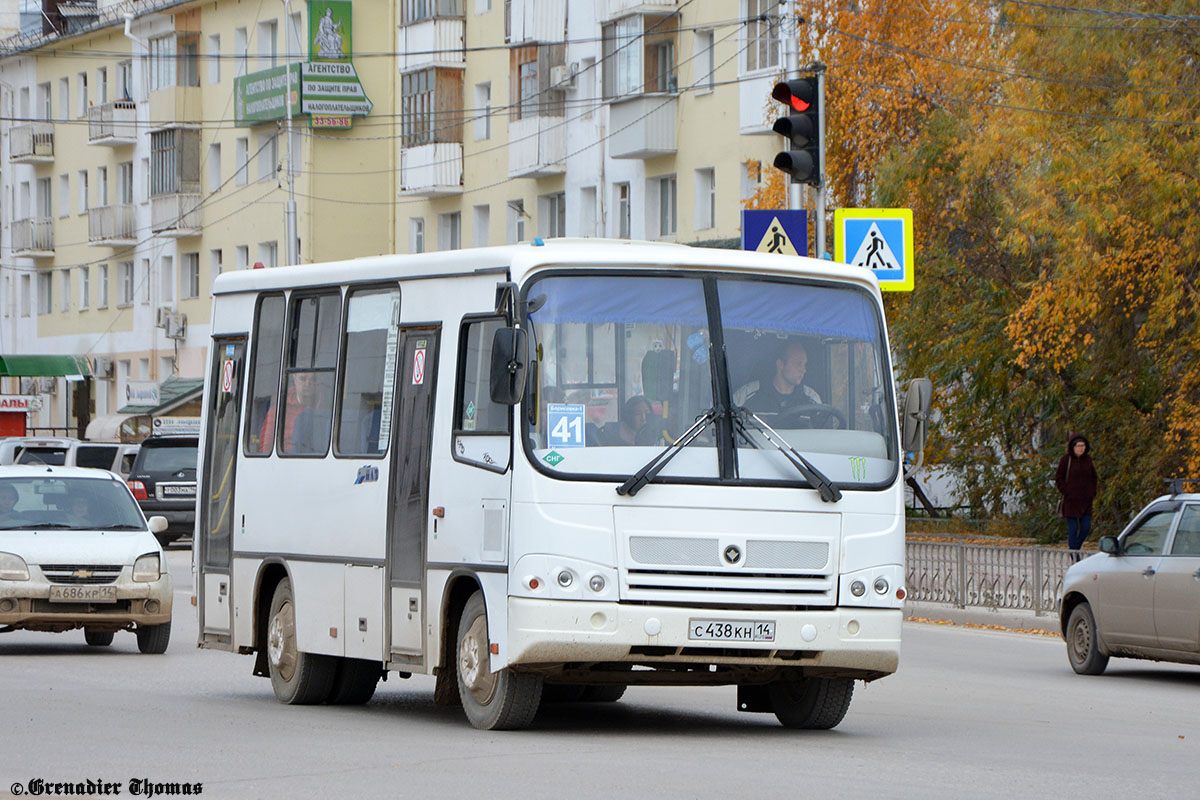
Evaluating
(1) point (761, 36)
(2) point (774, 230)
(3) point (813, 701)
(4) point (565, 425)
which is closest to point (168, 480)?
(1) point (761, 36)

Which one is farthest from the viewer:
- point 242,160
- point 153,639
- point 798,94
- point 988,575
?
point 242,160

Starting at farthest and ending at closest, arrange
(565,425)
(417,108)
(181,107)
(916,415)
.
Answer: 1. (181,107)
2. (417,108)
3. (916,415)
4. (565,425)

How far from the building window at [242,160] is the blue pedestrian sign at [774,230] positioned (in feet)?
154

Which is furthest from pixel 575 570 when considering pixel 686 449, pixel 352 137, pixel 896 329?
pixel 352 137

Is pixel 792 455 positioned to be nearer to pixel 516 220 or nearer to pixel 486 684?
pixel 486 684

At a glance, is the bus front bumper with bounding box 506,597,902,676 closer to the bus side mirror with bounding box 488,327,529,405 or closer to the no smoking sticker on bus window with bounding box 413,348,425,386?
the bus side mirror with bounding box 488,327,529,405

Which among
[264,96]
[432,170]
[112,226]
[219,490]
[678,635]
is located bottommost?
[678,635]

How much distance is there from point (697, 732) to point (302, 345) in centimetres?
387

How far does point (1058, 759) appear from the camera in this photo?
12172 millimetres

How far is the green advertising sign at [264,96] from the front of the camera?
63719 mm

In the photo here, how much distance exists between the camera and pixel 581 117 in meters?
53.8

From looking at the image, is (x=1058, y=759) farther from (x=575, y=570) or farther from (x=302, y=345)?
(x=302, y=345)

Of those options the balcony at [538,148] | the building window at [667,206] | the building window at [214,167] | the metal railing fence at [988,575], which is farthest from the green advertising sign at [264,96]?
the metal railing fence at [988,575]

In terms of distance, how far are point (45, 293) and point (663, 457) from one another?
7146 centimetres
